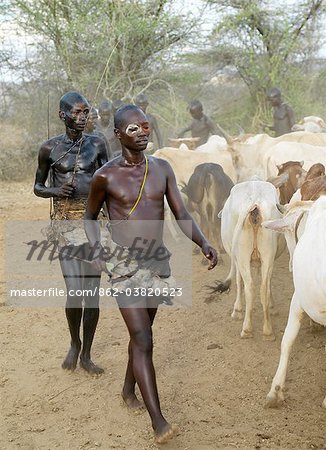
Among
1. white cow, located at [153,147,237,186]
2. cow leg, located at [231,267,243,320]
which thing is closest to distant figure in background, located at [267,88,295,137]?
white cow, located at [153,147,237,186]

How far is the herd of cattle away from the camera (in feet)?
12.1

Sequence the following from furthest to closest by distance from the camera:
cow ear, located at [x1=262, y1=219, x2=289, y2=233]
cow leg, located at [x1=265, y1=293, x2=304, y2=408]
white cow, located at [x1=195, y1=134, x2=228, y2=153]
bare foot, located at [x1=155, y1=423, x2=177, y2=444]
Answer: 1. white cow, located at [x1=195, y1=134, x2=228, y2=153]
2. cow ear, located at [x1=262, y1=219, x2=289, y2=233]
3. cow leg, located at [x1=265, y1=293, x2=304, y2=408]
4. bare foot, located at [x1=155, y1=423, x2=177, y2=444]

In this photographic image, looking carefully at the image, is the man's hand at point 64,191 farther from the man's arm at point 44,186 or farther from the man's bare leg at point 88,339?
the man's bare leg at point 88,339

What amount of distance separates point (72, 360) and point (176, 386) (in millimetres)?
795

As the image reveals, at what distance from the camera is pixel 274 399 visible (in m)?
3.94

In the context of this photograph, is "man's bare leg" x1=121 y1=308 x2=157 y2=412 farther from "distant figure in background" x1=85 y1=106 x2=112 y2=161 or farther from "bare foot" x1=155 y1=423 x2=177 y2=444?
"distant figure in background" x1=85 y1=106 x2=112 y2=161

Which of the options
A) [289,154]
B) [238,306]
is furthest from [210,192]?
[238,306]

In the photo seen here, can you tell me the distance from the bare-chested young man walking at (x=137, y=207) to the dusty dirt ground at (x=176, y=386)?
1.73ft

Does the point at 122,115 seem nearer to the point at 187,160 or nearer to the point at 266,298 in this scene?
the point at 266,298

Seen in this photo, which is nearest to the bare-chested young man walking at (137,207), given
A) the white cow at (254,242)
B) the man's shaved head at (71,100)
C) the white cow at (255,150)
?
the man's shaved head at (71,100)

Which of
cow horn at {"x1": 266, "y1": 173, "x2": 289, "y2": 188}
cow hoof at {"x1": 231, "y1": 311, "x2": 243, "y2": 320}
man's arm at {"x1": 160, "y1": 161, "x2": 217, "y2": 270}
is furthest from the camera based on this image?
cow horn at {"x1": 266, "y1": 173, "x2": 289, "y2": 188}

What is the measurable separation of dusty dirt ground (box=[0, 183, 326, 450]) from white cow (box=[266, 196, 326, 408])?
0.65 feet

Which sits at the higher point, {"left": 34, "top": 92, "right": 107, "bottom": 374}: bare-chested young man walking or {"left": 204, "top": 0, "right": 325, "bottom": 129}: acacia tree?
{"left": 204, "top": 0, "right": 325, "bottom": 129}: acacia tree

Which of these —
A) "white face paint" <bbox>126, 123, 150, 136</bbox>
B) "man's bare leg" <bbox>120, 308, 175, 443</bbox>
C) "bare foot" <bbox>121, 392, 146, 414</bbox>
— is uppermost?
"white face paint" <bbox>126, 123, 150, 136</bbox>
